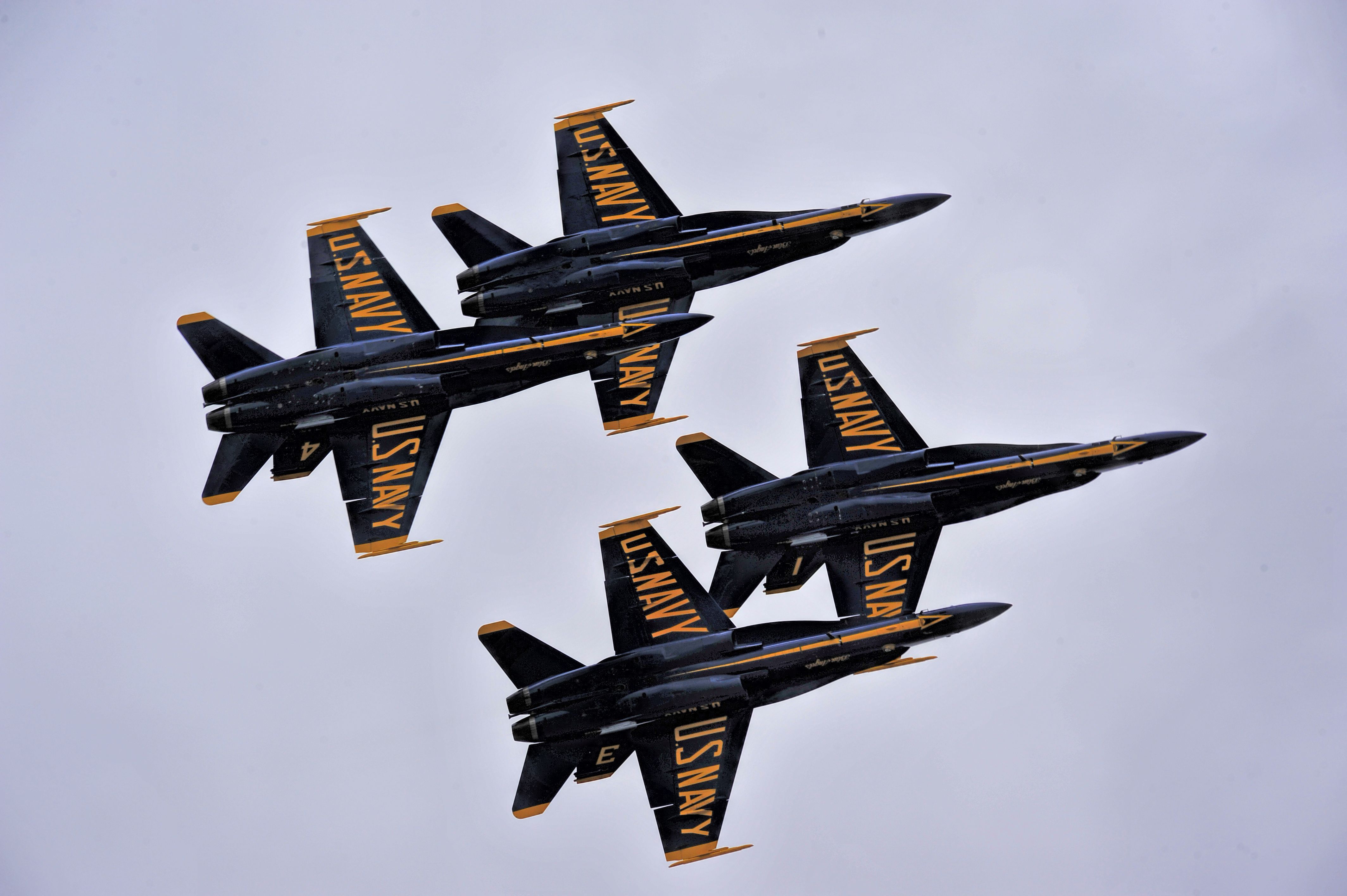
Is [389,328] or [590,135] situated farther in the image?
[590,135]

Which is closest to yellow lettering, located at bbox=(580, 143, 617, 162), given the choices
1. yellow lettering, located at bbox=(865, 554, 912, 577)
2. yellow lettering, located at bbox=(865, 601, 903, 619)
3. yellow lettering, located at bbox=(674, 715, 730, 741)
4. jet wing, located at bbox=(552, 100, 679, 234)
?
jet wing, located at bbox=(552, 100, 679, 234)

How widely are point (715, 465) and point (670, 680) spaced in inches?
297

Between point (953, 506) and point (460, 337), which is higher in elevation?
point (460, 337)

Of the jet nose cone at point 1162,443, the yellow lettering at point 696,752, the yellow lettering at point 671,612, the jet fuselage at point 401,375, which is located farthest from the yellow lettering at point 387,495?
the jet nose cone at point 1162,443

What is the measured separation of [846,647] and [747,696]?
364 centimetres

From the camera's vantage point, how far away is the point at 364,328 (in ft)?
155

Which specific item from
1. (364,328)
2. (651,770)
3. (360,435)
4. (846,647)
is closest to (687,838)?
(651,770)

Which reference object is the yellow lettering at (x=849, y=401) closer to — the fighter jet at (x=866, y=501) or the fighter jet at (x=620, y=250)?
the fighter jet at (x=866, y=501)

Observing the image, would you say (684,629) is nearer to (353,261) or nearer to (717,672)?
(717,672)

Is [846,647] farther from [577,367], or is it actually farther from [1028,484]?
[577,367]

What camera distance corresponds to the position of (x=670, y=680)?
45.0 meters

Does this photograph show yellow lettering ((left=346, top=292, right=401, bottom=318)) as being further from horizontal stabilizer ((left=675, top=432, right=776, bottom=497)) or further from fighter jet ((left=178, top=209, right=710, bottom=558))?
horizontal stabilizer ((left=675, top=432, right=776, bottom=497))

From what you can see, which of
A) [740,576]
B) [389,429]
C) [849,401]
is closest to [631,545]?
[740,576]

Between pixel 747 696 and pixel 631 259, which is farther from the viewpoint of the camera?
pixel 631 259
